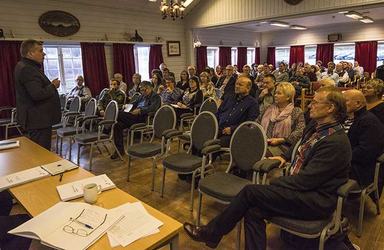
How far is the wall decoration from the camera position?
5.84 metres

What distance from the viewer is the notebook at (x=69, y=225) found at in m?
1.12

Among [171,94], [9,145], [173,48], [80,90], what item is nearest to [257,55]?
[173,48]

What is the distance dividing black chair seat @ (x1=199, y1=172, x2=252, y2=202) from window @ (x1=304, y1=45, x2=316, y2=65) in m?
11.9

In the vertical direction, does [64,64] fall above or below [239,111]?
above

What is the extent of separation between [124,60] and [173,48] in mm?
1846

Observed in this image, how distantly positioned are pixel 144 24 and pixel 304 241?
6.99 meters

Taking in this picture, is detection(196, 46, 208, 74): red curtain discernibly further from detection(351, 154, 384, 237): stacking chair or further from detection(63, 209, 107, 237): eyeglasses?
detection(63, 209, 107, 237): eyeglasses

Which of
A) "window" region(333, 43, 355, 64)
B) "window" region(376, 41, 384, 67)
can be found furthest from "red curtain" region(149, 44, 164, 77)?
"window" region(376, 41, 384, 67)

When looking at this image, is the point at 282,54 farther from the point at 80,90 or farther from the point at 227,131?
the point at 227,131

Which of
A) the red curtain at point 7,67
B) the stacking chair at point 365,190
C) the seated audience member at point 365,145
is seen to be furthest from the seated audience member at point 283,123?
the red curtain at point 7,67

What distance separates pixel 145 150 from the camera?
3.09m

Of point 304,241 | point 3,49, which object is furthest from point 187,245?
point 3,49

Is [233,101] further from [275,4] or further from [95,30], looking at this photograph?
[95,30]

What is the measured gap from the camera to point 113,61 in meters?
7.11
